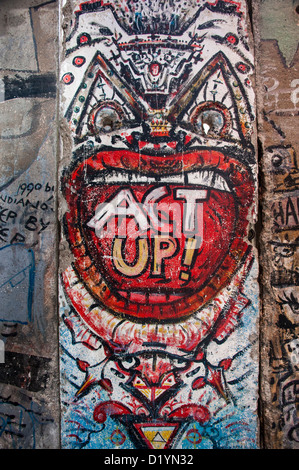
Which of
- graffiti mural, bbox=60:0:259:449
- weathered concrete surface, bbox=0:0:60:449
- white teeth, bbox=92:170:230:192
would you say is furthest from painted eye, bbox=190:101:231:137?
weathered concrete surface, bbox=0:0:60:449

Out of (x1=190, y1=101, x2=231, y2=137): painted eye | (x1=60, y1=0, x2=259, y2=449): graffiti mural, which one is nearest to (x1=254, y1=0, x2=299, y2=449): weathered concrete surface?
(x1=60, y1=0, x2=259, y2=449): graffiti mural

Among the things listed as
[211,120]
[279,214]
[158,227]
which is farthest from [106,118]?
[279,214]

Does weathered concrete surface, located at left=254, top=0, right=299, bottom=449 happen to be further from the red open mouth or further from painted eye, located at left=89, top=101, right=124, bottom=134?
painted eye, located at left=89, top=101, right=124, bottom=134

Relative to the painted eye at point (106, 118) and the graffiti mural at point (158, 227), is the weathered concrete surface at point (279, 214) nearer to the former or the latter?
the graffiti mural at point (158, 227)

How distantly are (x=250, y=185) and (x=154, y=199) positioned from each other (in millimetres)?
700

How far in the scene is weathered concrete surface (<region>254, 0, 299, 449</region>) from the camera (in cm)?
218

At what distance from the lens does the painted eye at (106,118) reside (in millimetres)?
2256

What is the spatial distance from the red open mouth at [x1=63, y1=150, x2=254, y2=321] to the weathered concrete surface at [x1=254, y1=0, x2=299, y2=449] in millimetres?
201

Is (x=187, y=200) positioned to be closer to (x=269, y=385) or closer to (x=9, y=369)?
(x=269, y=385)

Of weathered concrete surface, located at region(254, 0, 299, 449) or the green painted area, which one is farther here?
the green painted area

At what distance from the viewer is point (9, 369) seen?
2273 millimetres

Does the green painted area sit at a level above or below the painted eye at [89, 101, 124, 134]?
above

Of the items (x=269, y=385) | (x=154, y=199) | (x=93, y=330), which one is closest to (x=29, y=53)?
(x=154, y=199)

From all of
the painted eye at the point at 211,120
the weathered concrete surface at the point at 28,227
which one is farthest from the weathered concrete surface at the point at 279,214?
the weathered concrete surface at the point at 28,227
